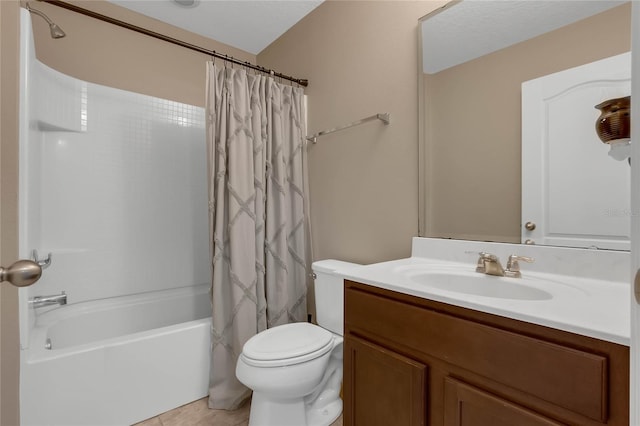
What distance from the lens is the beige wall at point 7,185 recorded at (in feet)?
1.82

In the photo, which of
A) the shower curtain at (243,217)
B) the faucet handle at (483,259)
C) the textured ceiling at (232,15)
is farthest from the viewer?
the textured ceiling at (232,15)

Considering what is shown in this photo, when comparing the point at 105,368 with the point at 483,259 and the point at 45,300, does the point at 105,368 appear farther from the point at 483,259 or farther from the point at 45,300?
the point at 483,259

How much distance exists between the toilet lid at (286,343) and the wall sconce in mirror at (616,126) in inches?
50.8

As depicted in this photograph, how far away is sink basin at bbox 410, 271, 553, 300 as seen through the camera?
1009mm

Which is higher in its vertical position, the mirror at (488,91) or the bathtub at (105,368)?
the mirror at (488,91)

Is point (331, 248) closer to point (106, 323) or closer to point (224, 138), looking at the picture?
point (224, 138)

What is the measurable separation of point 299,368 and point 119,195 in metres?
1.73

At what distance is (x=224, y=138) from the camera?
1755mm

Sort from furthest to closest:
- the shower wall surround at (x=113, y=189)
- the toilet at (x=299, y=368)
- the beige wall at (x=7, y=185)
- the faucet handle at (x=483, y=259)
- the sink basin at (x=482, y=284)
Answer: the shower wall surround at (x=113, y=189)
the toilet at (x=299, y=368)
the faucet handle at (x=483, y=259)
the sink basin at (x=482, y=284)
the beige wall at (x=7, y=185)

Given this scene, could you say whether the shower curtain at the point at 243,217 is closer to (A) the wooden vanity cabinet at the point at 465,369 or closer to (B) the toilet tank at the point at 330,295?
(B) the toilet tank at the point at 330,295

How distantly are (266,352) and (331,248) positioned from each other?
0.83 meters

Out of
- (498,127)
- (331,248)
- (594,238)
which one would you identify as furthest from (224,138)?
(594,238)

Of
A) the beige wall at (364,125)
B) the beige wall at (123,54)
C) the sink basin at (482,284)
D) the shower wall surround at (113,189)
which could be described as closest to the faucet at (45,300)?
the shower wall surround at (113,189)

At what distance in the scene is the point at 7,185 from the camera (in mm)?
568
